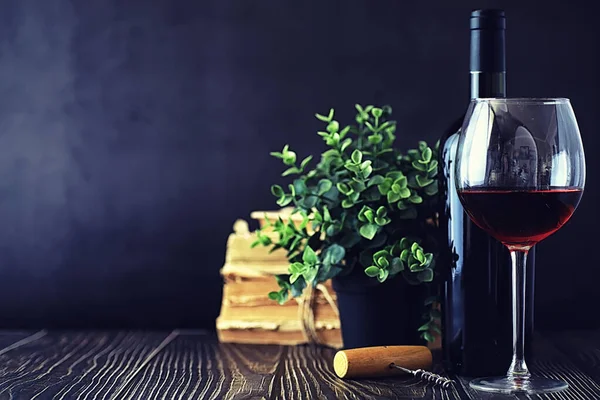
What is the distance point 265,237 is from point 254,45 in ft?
1.48

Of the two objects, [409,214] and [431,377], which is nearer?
[431,377]

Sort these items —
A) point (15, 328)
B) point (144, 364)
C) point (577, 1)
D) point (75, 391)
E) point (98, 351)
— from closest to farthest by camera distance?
point (75, 391) < point (144, 364) < point (98, 351) < point (577, 1) < point (15, 328)

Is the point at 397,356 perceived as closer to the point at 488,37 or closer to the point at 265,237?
the point at 265,237

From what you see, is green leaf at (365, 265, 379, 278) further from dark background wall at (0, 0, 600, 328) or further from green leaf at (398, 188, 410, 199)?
dark background wall at (0, 0, 600, 328)

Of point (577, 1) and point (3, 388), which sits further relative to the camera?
point (577, 1)

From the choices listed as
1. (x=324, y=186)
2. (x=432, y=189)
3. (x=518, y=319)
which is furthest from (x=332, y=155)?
(x=518, y=319)

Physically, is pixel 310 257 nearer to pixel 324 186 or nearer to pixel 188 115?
pixel 324 186

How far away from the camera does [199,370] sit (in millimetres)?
1228

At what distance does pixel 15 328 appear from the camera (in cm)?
173

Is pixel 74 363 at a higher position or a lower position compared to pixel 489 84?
lower

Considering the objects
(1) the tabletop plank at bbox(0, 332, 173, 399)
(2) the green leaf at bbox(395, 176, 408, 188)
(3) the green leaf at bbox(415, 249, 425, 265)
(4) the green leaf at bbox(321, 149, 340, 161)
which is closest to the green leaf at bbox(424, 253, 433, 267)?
(3) the green leaf at bbox(415, 249, 425, 265)

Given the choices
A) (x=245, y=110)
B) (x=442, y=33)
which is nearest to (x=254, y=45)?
(x=245, y=110)

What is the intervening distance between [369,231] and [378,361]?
18 cm

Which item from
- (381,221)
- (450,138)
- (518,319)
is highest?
(450,138)
